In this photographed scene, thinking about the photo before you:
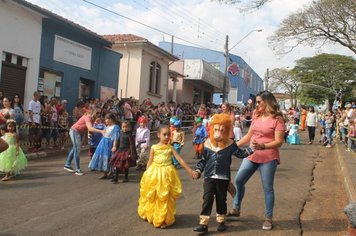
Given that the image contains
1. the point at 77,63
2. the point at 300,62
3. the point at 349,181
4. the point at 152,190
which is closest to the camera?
the point at 152,190

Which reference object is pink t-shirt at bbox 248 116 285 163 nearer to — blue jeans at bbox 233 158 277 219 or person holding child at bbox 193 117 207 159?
blue jeans at bbox 233 158 277 219

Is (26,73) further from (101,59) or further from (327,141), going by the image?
(327,141)

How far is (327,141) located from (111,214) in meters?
15.3

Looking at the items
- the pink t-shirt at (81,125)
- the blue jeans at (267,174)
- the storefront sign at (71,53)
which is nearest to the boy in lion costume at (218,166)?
the blue jeans at (267,174)

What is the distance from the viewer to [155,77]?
1075 inches

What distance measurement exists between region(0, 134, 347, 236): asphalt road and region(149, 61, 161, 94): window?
53.0 ft

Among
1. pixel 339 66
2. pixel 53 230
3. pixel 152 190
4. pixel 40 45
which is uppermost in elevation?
pixel 339 66

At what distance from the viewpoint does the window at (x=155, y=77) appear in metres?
26.8

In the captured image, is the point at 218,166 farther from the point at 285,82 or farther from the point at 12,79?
the point at 285,82

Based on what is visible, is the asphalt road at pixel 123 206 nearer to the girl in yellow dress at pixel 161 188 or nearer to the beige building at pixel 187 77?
the girl in yellow dress at pixel 161 188

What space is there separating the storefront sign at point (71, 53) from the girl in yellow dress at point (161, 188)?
12.6 m

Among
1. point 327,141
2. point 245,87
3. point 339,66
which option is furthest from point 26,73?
point 339,66

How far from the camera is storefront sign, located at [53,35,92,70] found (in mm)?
17714

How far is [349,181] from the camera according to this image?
951 centimetres
